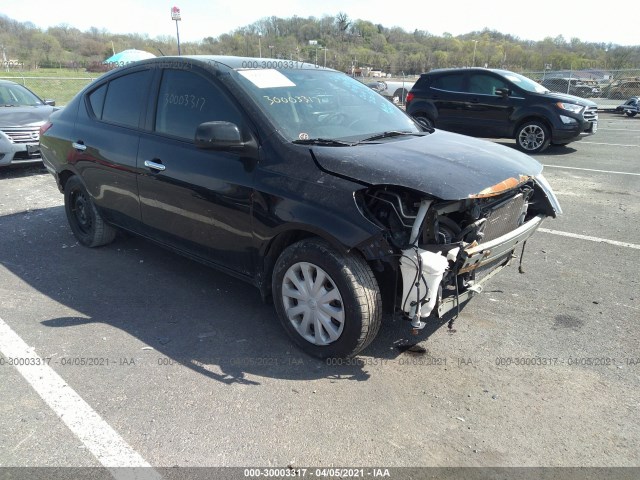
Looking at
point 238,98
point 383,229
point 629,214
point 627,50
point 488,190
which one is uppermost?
point 627,50

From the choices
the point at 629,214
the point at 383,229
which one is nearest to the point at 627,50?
the point at 629,214

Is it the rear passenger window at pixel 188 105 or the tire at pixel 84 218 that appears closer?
the rear passenger window at pixel 188 105

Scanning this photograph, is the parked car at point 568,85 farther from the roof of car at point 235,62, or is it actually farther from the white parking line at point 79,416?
the white parking line at point 79,416

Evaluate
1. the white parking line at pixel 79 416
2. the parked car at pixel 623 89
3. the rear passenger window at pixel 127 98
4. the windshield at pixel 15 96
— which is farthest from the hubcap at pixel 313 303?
the parked car at pixel 623 89

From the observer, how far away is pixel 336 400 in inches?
112

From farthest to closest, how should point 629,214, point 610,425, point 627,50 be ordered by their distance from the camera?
point 627,50
point 629,214
point 610,425

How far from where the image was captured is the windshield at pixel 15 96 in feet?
31.0

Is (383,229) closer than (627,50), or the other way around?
(383,229)

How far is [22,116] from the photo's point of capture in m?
8.72

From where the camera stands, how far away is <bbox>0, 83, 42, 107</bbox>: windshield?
944 centimetres

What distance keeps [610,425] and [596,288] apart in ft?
6.16

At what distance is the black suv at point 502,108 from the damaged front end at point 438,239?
8347 millimetres

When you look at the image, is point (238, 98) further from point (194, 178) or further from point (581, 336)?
point (581, 336)

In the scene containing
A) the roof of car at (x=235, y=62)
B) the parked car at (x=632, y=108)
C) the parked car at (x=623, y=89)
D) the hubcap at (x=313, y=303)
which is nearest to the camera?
the hubcap at (x=313, y=303)
